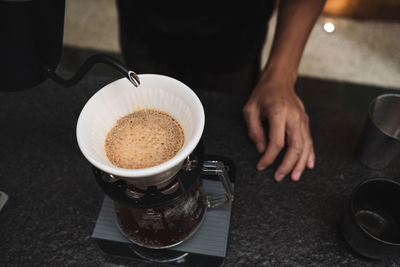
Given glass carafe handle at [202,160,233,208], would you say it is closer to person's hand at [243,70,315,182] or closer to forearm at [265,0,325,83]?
person's hand at [243,70,315,182]

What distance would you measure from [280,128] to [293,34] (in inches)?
12.6

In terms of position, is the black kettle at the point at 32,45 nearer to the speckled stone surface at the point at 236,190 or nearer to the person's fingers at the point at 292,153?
the speckled stone surface at the point at 236,190

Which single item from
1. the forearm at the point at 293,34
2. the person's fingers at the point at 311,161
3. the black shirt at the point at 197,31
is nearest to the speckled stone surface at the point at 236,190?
the person's fingers at the point at 311,161

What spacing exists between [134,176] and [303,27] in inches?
29.2

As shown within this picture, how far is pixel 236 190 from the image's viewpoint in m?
0.84

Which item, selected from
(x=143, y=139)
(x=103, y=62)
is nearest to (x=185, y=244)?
(x=143, y=139)

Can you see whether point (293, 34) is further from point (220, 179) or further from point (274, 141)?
point (220, 179)

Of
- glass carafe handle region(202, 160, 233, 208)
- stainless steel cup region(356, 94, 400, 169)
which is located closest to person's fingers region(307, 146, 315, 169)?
stainless steel cup region(356, 94, 400, 169)

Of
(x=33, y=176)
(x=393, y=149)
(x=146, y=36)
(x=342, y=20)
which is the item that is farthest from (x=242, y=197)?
(x=342, y=20)

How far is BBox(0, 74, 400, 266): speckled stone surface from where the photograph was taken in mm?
760

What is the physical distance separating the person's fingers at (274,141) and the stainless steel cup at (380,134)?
0.61 ft

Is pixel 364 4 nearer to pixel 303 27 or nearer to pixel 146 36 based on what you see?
pixel 303 27

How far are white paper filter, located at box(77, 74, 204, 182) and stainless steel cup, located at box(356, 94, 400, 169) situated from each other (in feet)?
1.46

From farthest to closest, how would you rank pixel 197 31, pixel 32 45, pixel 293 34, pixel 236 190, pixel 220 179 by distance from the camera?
pixel 197 31, pixel 293 34, pixel 236 190, pixel 220 179, pixel 32 45
